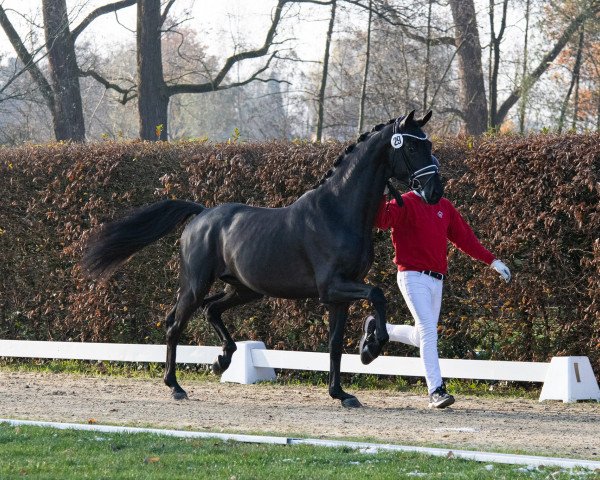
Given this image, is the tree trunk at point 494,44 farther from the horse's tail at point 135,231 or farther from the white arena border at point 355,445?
the white arena border at point 355,445

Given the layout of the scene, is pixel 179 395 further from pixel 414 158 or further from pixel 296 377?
pixel 414 158

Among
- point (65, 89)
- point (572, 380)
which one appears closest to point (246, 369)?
point (572, 380)

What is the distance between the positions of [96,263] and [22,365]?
3.27m

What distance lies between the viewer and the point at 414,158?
26.0 ft

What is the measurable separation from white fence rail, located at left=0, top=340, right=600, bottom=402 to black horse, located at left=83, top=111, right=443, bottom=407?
3.00 feet

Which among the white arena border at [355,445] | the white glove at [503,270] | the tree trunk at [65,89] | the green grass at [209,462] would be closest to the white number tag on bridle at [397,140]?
the white glove at [503,270]

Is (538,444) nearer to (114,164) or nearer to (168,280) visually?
(168,280)

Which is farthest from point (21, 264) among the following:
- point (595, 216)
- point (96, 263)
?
point (595, 216)

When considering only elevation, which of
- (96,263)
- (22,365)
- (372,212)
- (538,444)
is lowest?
(22,365)

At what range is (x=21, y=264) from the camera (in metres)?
12.4

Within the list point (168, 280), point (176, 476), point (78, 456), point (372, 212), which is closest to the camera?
point (176, 476)

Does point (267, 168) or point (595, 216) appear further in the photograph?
point (267, 168)

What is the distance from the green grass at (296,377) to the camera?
32.7 ft

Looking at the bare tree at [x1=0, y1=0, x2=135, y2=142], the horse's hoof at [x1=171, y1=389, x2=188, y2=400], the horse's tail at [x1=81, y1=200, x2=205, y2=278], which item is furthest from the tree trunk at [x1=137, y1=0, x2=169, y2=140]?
the horse's hoof at [x1=171, y1=389, x2=188, y2=400]
